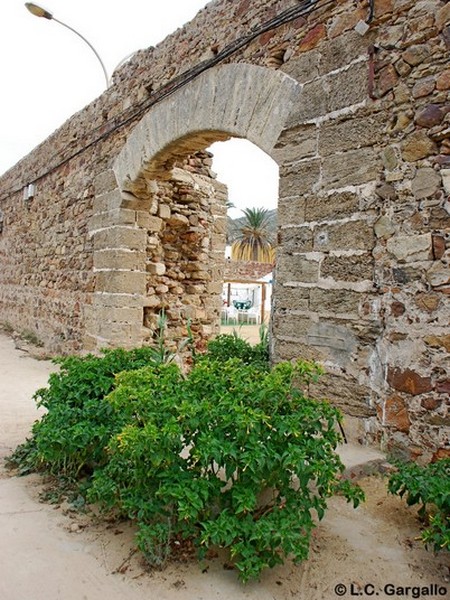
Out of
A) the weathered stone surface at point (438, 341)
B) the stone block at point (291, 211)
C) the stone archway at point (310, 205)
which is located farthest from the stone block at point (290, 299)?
the weathered stone surface at point (438, 341)

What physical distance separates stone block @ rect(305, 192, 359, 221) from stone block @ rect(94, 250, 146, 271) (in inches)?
98.6

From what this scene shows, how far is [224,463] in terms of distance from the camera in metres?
1.76

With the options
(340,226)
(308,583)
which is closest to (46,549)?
(308,583)

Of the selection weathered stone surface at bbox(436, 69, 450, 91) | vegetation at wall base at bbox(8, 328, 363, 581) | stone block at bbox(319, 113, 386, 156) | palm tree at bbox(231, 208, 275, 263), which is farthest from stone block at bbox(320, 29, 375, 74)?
palm tree at bbox(231, 208, 275, 263)

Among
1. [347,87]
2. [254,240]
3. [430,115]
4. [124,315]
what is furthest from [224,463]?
[254,240]

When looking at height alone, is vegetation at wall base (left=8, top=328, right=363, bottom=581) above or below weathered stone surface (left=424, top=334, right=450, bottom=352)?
below

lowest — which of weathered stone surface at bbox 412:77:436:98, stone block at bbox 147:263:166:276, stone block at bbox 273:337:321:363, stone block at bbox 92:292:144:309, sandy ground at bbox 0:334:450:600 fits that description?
sandy ground at bbox 0:334:450:600

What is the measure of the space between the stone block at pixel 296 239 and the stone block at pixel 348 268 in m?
0.18

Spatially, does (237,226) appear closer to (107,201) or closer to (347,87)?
(107,201)

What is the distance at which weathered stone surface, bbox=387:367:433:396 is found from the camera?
2500 mm

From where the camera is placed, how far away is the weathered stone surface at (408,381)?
2.50 m

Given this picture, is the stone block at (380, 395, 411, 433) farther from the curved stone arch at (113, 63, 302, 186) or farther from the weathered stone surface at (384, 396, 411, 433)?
the curved stone arch at (113, 63, 302, 186)

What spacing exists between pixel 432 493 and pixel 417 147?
1.71 meters

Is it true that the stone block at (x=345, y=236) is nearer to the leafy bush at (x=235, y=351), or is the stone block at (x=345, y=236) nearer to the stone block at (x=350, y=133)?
the stone block at (x=350, y=133)
